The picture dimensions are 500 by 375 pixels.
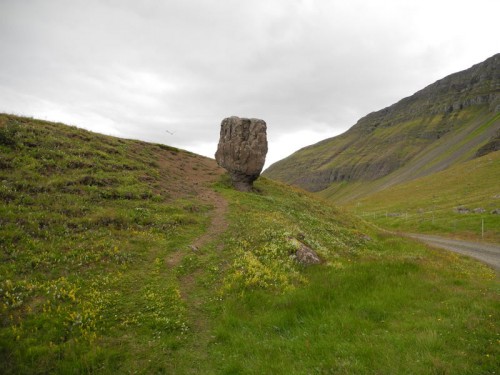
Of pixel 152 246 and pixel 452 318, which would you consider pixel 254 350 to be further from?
pixel 152 246

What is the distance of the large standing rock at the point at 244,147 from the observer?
36.4 m

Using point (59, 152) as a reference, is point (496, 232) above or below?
below

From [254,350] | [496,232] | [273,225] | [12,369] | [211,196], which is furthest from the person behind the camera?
[496,232]

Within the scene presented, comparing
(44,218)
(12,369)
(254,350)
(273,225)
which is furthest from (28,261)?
(273,225)

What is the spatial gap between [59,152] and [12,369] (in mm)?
22643

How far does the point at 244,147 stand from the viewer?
36281 millimetres

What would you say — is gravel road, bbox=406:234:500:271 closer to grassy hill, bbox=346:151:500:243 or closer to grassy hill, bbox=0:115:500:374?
grassy hill, bbox=346:151:500:243

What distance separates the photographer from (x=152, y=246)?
17.6m

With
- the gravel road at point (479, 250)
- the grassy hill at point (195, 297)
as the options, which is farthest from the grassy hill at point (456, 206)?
the grassy hill at point (195, 297)

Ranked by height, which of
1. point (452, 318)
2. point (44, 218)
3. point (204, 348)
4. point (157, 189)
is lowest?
point (204, 348)

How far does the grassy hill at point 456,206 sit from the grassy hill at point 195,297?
83.9ft

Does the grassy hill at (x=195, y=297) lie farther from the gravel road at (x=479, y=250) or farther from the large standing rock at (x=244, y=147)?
the large standing rock at (x=244, y=147)

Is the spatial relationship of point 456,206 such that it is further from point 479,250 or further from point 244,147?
point 244,147

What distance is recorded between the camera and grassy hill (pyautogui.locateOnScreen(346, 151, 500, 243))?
43.8m
